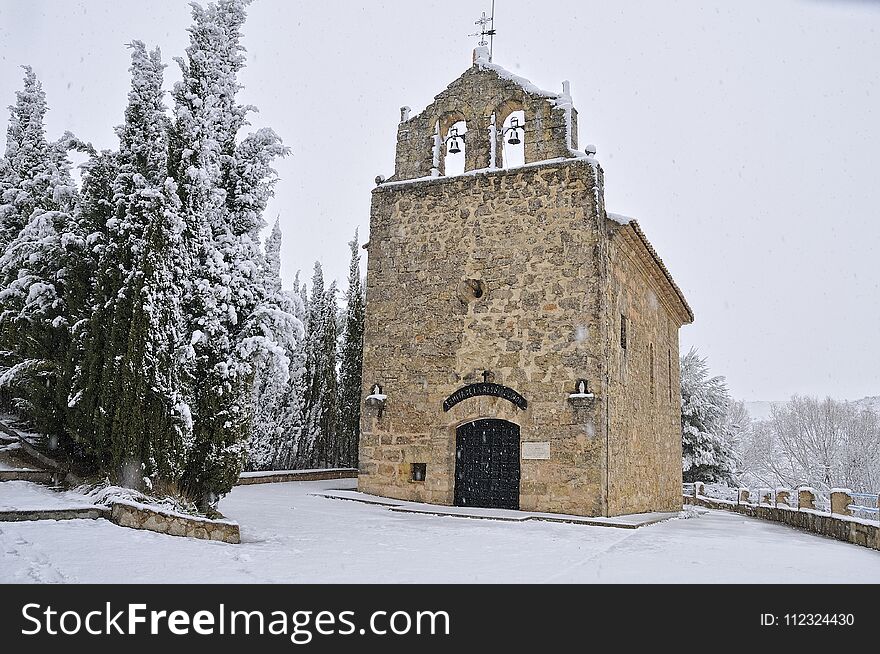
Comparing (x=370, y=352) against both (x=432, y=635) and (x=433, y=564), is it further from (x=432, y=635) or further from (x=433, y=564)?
(x=432, y=635)

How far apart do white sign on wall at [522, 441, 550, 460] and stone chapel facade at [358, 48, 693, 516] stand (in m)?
0.02

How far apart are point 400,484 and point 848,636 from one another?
28.4ft

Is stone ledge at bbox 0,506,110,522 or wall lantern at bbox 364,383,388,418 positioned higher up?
wall lantern at bbox 364,383,388,418

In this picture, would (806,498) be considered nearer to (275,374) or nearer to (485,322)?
(485,322)

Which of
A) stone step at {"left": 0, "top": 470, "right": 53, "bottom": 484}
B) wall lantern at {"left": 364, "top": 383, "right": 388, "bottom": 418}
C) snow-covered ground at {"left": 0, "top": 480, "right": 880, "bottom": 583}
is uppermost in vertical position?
wall lantern at {"left": 364, "top": 383, "right": 388, "bottom": 418}

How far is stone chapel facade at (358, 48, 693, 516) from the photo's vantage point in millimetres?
11523

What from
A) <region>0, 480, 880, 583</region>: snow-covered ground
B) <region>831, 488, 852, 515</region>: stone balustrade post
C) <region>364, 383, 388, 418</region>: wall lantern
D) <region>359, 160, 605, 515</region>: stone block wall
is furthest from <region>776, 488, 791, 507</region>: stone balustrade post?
<region>364, 383, 388, 418</region>: wall lantern

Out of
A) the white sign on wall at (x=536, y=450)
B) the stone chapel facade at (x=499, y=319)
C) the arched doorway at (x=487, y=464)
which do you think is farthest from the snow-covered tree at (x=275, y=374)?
the white sign on wall at (x=536, y=450)

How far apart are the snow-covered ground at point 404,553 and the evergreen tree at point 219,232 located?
1.18 meters

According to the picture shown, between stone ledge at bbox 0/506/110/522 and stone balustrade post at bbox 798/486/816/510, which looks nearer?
stone ledge at bbox 0/506/110/522

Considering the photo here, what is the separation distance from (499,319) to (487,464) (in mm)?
2512

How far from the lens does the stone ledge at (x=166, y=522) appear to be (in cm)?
639

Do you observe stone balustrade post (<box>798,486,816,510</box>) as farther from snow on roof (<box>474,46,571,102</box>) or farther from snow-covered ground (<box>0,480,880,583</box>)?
snow on roof (<box>474,46,571,102</box>)

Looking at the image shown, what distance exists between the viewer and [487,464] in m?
12.1
